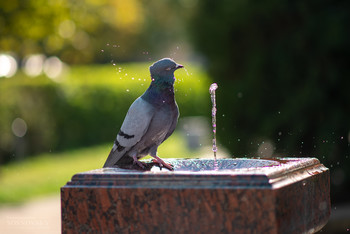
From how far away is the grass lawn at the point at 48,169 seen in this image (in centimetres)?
985

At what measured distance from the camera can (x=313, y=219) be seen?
311 cm

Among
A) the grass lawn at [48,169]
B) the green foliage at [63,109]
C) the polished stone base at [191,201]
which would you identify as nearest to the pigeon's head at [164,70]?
the polished stone base at [191,201]

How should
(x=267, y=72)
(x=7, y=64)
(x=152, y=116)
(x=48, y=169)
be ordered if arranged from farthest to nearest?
(x=7, y=64), (x=48, y=169), (x=267, y=72), (x=152, y=116)

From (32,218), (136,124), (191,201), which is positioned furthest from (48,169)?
(191,201)

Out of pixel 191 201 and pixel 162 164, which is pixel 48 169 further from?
pixel 191 201

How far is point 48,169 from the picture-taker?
492 inches

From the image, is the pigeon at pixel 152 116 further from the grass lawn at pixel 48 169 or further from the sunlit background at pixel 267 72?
the grass lawn at pixel 48 169

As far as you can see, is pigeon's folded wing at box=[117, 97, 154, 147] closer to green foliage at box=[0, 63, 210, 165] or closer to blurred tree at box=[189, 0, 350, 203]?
blurred tree at box=[189, 0, 350, 203]

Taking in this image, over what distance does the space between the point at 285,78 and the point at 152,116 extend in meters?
4.08

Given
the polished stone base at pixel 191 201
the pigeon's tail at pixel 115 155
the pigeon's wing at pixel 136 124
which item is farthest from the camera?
the pigeon's tail at pixel 115 155

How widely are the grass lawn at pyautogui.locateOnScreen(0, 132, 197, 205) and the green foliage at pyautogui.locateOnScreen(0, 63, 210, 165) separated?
0.38 m

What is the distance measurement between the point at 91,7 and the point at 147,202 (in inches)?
471

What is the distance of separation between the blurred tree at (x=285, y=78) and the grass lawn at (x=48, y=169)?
3.76 meters

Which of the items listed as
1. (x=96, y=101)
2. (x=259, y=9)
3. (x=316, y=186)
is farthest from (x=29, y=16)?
(x=316, y=186)
